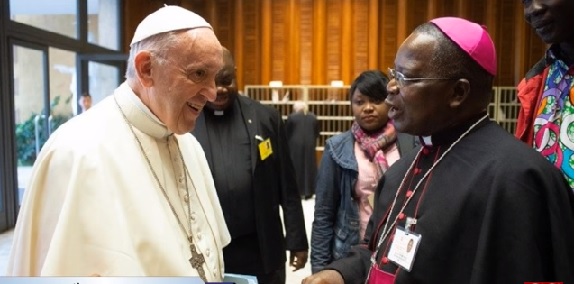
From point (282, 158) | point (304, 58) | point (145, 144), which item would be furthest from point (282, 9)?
point (145, 144)

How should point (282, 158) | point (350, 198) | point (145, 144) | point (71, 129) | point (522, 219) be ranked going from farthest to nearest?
point (282, 158) → point (350, 198) → point (145, 144) → point (71, 129) → point (522, 219)

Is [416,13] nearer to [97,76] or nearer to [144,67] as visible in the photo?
[97,76]

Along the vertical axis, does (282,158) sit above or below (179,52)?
below

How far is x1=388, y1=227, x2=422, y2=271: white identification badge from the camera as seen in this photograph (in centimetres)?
122

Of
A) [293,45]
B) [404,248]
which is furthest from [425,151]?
[293,45]

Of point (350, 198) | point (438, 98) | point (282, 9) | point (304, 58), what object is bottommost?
point (350, 198)

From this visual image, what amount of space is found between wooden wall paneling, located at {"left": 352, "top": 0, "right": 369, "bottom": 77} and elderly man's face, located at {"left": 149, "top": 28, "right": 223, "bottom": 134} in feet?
31.1

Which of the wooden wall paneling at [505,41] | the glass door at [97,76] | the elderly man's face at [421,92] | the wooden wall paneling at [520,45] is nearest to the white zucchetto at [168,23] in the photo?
the elderly man's face at [421,92]

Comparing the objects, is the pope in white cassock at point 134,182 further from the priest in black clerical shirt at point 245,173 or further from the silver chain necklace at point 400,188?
the priest in black clerical shirt at point 245,173

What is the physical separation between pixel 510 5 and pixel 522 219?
10920 millimetres

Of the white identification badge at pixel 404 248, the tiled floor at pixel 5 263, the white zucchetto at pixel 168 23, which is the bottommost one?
the tiled floor at pixel 5 263

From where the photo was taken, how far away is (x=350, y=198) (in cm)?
241

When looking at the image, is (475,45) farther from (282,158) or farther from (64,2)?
(64,2)

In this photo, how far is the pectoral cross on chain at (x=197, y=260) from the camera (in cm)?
148
